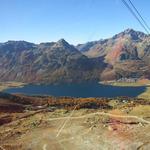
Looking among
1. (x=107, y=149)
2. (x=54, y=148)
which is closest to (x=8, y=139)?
(x=54, y=148)

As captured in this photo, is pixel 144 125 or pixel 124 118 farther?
pixel 124 118

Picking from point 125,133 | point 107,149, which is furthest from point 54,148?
point 125,133

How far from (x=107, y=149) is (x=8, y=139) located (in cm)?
1543

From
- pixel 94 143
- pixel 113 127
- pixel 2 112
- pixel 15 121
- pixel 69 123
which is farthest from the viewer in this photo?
pixel 2 112

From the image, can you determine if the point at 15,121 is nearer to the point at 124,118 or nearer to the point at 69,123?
the point at 69,123

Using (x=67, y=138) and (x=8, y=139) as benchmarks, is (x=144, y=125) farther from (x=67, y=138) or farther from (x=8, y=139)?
(x=8, y=139)

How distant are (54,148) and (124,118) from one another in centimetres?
1792

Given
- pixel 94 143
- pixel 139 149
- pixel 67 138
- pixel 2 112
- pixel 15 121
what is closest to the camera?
pixel 139 149

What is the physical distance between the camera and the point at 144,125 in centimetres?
5156

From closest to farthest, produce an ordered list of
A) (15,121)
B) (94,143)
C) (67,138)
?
(94,143) → (67,138) → (15,121)

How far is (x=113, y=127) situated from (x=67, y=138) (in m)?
7.89

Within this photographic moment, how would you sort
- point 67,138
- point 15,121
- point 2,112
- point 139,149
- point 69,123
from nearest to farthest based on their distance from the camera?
point 139,149 → point 67,138 → point 69,123 → point 15,121 → point 2,112

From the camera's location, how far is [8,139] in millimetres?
48375

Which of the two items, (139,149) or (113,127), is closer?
(139,149)
